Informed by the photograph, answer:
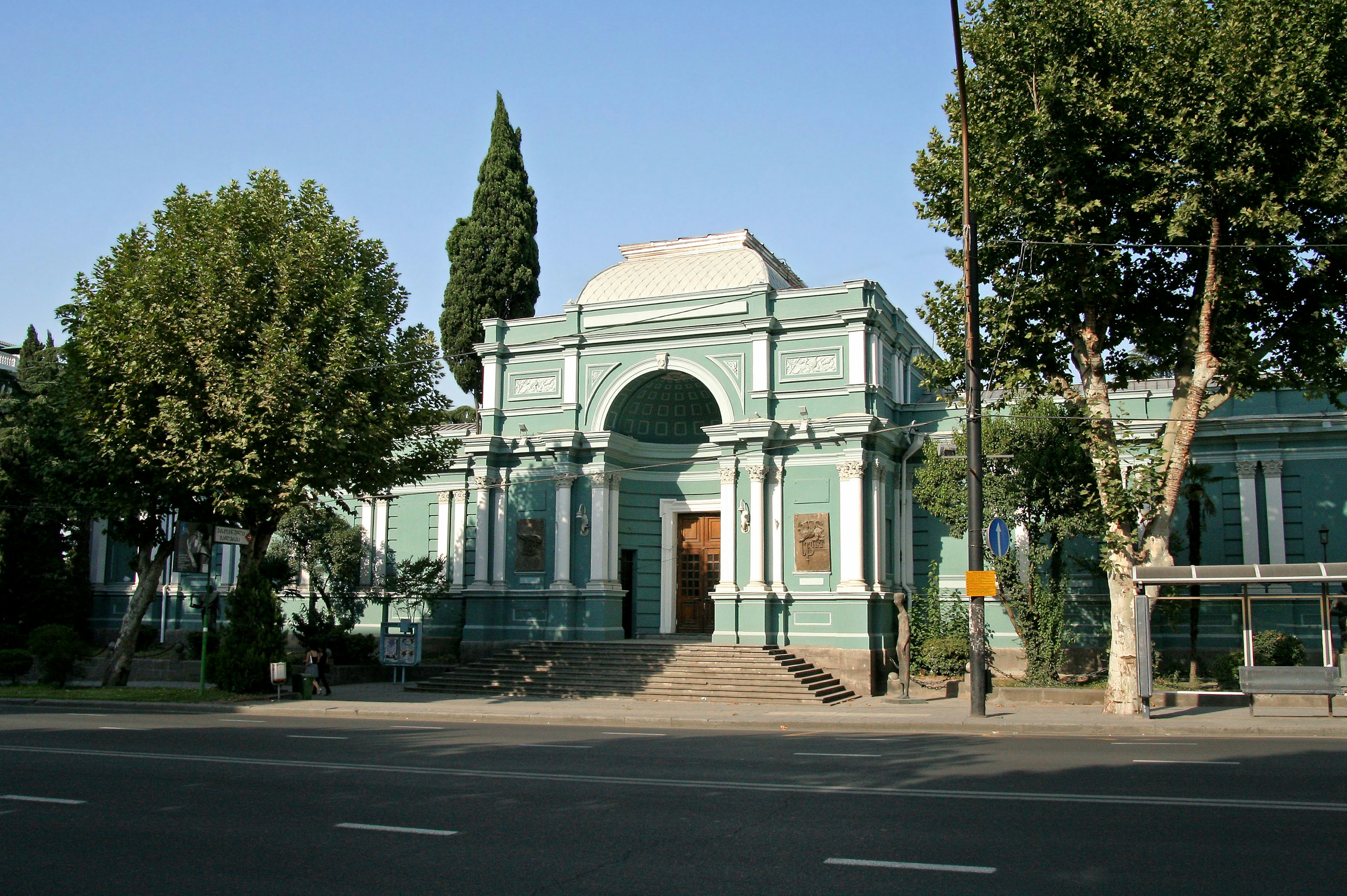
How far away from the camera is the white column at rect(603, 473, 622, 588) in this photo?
95.5ft

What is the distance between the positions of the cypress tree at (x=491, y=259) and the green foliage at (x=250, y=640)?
1582 centimetres

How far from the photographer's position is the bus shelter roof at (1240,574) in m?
19.3

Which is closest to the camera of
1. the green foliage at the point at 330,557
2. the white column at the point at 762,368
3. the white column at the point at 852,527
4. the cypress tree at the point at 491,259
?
the white column at the point at 852,527

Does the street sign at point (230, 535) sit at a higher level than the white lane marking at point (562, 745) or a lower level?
higher

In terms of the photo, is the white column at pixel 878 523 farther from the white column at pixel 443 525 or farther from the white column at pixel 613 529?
the white column at pixel 443 525

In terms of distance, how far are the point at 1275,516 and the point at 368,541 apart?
84.1ft

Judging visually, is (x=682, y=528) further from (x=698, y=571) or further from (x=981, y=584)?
(x=981, y=584)

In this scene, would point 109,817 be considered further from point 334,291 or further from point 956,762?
point 334,291

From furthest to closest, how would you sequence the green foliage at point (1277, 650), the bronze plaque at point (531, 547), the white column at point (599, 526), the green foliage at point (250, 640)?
the bronze plaque at point (531, 547) < the white column at point (599, 526) < the green foliage at point (1277, 650) < the green foliage at point (250, 640)

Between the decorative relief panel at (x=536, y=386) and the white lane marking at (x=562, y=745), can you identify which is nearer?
the white lane marking at (x=562, y=745)

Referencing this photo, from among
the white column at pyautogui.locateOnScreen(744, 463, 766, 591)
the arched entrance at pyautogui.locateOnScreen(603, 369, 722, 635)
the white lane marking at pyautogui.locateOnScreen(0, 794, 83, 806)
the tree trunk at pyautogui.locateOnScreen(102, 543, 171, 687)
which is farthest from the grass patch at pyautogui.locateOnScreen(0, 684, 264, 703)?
the white lane marking at pyautogui.locateOnScreen(0, 794, 83, 806)

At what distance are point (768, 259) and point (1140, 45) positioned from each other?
13.8 m

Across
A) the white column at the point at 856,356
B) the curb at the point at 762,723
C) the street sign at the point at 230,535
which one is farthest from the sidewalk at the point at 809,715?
the white column at the point at 856,356

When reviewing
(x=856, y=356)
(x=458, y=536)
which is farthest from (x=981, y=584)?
(x=458, y=536)
